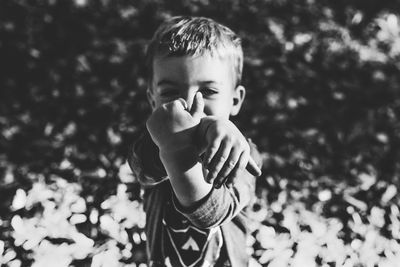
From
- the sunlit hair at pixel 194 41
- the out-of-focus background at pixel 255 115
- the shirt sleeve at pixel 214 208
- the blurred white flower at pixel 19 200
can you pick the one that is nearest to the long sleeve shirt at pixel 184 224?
the shirt sleeve at pixel 214 208

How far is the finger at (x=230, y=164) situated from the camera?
0.97m

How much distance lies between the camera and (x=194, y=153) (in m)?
1.03

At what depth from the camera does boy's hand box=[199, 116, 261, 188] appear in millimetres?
963

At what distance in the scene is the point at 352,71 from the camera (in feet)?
10.0

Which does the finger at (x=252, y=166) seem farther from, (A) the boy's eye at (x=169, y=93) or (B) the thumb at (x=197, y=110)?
(A) the boy's eye at (x=169, y=93)

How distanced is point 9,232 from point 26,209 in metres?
0.23

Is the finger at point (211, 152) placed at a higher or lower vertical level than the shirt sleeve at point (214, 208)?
higher

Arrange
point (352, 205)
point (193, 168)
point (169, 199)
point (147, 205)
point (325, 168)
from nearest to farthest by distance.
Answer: point (193, 168) → point (169, 199) → point (147, 205) → point (352, 205) → point (325, 168)

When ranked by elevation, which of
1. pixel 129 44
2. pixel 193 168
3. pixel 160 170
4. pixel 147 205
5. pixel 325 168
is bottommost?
pixel 325 168

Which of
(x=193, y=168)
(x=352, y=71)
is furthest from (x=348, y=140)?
(x=193, y=168)

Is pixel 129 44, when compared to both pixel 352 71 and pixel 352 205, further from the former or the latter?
pixel 352 205

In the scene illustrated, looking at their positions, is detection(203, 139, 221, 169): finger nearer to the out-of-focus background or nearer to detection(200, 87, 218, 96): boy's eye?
detection(200, 87, 218, 96): boy's eye

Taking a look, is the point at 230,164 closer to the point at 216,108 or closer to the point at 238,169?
the point at 238,169

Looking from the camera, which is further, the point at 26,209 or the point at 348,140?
the point at 348,140
